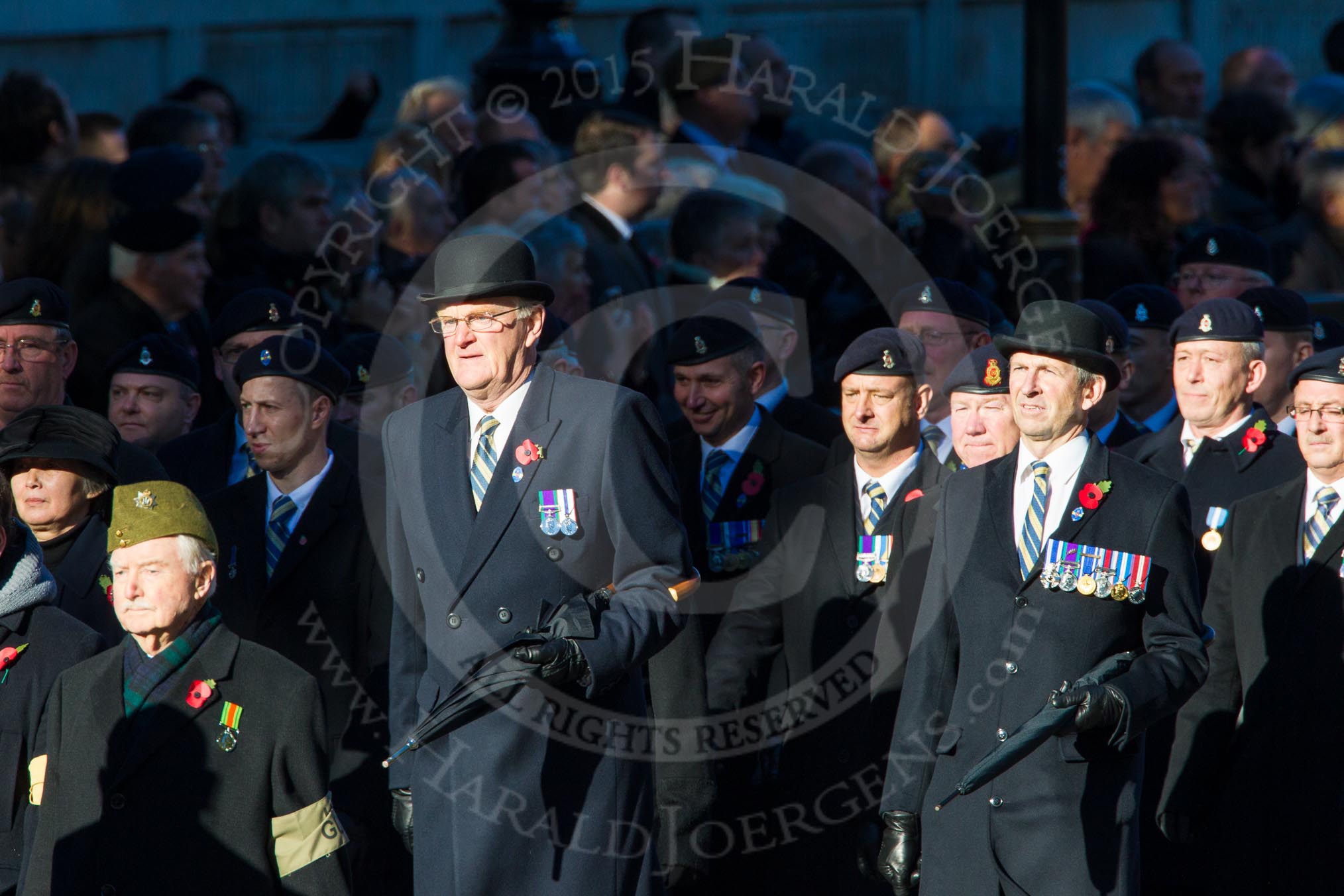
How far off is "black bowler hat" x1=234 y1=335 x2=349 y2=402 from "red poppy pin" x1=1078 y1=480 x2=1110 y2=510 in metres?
2.98

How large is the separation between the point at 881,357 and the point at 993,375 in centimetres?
40

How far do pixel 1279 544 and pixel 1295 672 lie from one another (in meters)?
0.43

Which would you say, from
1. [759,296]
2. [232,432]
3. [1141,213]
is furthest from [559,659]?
[1141,213]

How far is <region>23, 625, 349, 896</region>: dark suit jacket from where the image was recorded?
16.0ft

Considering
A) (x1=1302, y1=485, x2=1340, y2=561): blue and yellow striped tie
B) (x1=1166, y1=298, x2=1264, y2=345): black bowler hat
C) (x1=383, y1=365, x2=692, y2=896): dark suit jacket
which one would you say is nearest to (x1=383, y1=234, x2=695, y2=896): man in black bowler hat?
(x1=383, y1=365, x2=692, y2=896): dark suit jacket

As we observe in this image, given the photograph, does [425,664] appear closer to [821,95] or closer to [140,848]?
[140,848]

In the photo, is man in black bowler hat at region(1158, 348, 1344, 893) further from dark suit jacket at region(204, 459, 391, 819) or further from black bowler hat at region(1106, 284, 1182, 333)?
dark suit jacket at region(204, 459, 391, 819)

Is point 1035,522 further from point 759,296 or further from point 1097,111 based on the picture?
point 1097,111

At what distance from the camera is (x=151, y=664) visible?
4.96 m

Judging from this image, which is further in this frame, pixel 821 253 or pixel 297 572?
pixel 821 253

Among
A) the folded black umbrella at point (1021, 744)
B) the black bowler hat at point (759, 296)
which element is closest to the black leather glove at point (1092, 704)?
the folded black umbrella at point (1021, 744)

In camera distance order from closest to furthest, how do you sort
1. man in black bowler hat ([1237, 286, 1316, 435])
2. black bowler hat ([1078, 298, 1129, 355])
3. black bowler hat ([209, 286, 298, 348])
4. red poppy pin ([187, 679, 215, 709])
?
red poppy pin ([187, 679, 215, 709]), black bowler hat ([1078, 298, 1129, 355]), man in black bowler hat ([1237, 286, 1316, 435]), black bowler hat ([209, 286, 298, 348])

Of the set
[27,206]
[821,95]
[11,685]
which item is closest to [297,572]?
[11,685]

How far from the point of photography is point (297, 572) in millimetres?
6688
